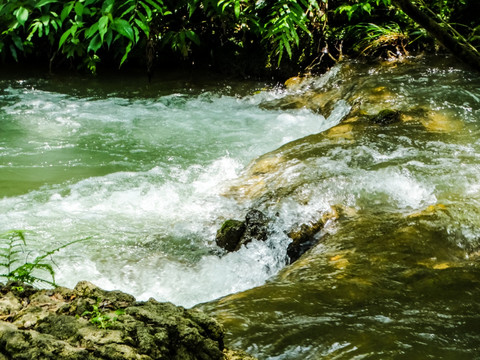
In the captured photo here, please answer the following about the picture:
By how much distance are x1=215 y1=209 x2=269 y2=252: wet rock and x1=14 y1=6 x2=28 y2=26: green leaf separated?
439 cm

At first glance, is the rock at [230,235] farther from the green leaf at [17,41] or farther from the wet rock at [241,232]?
the green leaf at [17,41]

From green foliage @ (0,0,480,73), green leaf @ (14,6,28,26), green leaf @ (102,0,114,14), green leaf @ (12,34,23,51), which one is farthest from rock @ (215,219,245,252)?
green leaf @ (12,34,23,51)

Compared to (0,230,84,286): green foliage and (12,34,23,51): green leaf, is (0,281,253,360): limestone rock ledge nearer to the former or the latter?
(0,230,84,286): green foliage

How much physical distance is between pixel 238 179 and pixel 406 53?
12.6 ft

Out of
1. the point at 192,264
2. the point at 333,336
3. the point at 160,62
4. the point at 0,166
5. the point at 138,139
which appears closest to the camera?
the point at 333,336

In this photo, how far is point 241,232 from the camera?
343cm

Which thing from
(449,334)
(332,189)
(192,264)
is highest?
(449,334)

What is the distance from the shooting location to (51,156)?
5.13 m

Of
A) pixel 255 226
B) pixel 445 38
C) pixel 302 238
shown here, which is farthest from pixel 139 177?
pixel 445 38

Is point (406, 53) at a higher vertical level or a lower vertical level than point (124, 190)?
higher

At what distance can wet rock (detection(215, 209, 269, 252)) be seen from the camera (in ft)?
11.1

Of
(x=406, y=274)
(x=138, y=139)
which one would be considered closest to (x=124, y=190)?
(x=138, y=139)

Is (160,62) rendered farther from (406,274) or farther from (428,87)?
(406,274)

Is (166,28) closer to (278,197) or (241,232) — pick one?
(278,197)
